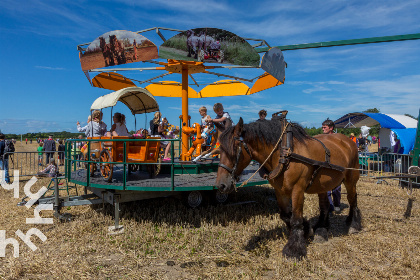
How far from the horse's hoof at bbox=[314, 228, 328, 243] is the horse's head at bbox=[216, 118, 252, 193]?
224 cm

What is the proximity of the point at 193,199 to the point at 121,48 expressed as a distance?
11.4 ft

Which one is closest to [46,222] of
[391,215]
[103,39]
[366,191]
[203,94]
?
[103,39]

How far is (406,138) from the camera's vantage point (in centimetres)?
1317

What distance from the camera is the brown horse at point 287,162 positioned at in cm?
382

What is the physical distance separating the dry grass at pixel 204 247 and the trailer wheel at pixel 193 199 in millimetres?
219

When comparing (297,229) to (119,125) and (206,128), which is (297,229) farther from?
(119,125)

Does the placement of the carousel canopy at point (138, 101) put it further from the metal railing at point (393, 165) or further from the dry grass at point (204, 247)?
the metal railing at point (393, 165)

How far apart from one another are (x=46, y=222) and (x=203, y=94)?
6.87 meters

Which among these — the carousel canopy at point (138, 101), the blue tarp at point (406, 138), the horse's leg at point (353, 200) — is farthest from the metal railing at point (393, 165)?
Answer: the carousel canopy at point (138, 101)

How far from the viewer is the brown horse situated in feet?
12.5

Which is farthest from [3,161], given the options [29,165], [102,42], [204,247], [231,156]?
[231,156]

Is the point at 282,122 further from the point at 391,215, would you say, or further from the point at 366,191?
the point at 366,191

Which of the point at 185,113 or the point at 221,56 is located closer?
the point at 221,56

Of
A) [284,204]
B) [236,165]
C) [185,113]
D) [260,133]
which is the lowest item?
[284,204]
